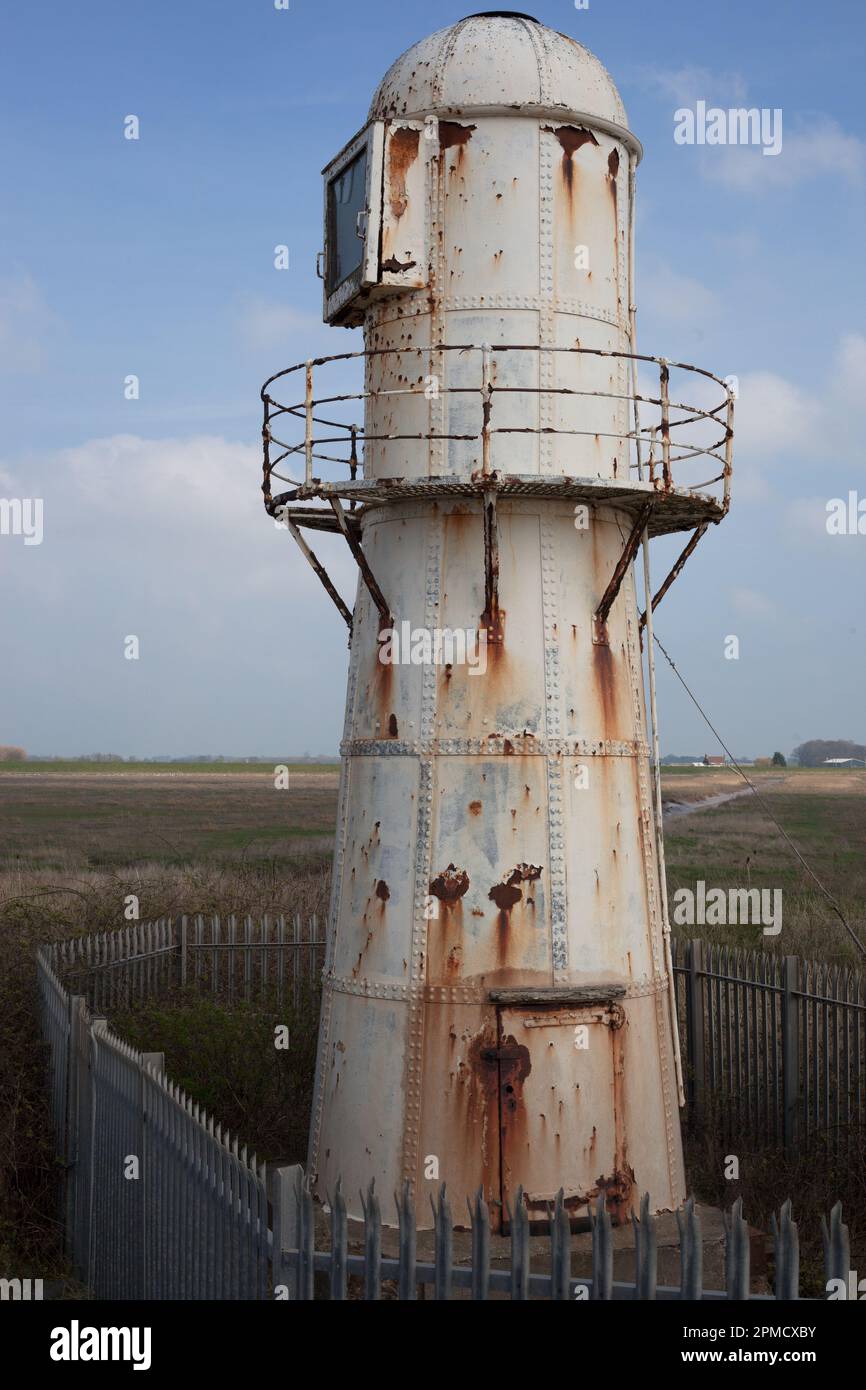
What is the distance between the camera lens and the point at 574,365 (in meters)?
10.9

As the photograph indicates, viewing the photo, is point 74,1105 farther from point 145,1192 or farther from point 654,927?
point 654,927

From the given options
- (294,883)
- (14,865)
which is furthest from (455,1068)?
(14,865)

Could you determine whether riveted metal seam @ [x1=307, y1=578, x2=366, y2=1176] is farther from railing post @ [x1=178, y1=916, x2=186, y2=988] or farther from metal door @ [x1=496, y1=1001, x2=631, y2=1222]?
railing post @ [x1=178, y1=916, x2=186, y2=988]

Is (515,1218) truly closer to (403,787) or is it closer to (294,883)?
(403,787)

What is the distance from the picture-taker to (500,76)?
10758mm

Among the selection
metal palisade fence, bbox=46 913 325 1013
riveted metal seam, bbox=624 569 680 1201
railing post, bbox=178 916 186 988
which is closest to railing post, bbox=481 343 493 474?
riveted metal seam, bbox=624 569 680 1201

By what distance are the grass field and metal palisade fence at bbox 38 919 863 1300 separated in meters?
0.49

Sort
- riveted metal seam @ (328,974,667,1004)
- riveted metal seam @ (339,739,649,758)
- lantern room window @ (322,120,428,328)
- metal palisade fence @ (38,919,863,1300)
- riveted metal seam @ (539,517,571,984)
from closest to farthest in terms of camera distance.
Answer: metal palisade fence @ (38,919,863,1300) < riveted metal seam @ (328,974,667,1004) < riveted metal seam @ (539,517,571,984) < riveted metal seam @ (339,739,649,758) < lantern room window @ (322,120,428,328)

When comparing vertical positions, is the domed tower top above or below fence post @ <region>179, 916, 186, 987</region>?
above

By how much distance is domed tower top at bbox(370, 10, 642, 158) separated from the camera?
10.7m

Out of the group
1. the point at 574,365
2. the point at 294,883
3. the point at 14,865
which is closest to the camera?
the point at 574,365
